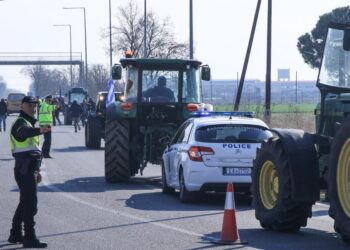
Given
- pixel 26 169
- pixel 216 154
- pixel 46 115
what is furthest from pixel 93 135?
pixel 26 169

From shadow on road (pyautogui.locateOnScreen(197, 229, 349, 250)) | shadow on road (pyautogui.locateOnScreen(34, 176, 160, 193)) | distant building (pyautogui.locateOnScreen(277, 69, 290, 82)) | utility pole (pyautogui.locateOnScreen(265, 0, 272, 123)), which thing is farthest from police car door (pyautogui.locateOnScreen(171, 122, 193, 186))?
distant building (pyautogui.locateOnScreen(277, 69, 290, 82))

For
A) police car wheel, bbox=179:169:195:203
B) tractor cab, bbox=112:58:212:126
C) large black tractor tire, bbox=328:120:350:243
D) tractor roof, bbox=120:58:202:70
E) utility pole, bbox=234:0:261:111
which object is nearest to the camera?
large black tractor tire, bbox=328:120:350:243

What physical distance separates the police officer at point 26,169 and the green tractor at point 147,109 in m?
9.76

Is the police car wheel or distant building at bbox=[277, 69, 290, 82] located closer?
the police car wheel

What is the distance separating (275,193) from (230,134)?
14.9ft

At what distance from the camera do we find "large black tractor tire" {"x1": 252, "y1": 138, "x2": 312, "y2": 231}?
13820 millimetres

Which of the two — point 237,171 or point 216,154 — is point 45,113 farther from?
point 237,171

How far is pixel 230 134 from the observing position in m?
19.0

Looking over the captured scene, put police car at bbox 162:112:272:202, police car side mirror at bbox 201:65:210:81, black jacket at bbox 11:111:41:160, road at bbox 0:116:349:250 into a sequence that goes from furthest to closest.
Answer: police car side mirror at bbox 201:65:210:81
police car at bbox 162:112:272:202
road at bbox 0:116:349:250
black jacket at bbox 11:111:41:160

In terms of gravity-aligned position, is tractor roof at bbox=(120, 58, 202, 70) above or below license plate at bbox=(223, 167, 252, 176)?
above

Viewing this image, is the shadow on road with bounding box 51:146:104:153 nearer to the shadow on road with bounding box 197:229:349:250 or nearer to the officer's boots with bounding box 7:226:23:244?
the shadow on road with bounding box 197:229:349:250

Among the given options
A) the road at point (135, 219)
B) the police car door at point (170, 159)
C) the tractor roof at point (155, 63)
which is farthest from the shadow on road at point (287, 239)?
the tractor roof at point (155, 63)

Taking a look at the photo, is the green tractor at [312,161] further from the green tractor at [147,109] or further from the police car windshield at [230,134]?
the green tractor at [147,109]

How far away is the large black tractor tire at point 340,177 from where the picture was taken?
12414mm
